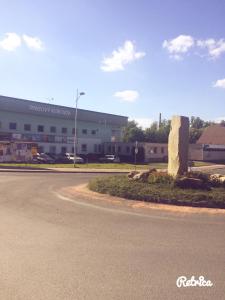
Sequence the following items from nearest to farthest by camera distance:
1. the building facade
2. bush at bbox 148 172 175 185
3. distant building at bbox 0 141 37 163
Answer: bush at bbox 148 172 175 185 → distant building at bbox 0 141 37 163 → the building facade

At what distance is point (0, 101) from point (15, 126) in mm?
4875

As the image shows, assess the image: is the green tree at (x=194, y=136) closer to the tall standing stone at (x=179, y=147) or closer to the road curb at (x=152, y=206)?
the tall standing stone at (x=179, y=147)

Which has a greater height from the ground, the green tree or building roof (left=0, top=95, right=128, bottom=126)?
building roof (left=0, top=95, right=128, bottom=126)

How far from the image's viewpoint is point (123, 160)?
64.4 meters

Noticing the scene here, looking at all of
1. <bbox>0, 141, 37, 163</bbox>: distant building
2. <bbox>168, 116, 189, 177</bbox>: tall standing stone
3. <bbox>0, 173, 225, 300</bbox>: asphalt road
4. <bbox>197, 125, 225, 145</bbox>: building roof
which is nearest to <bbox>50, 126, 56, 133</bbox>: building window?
<bbox>0, 141, 37, 163</bbox>: distant building

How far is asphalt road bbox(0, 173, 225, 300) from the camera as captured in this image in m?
5.91

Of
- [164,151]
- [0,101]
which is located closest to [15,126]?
[0,101]

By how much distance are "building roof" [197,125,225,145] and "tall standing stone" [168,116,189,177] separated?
6633 cm

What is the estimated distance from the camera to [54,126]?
66.9 m

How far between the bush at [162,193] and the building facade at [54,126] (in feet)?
143

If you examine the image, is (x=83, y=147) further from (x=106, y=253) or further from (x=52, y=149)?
(x=106, y=253)

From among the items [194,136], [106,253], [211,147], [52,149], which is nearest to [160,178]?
[106,253]

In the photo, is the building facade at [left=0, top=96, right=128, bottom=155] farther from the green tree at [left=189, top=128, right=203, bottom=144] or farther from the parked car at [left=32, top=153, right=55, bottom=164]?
the green tree at [left=189, top=128, right=203, bottom=144]

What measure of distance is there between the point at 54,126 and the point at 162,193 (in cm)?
5325
